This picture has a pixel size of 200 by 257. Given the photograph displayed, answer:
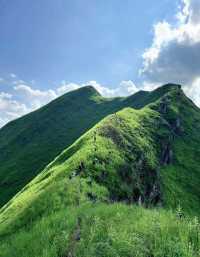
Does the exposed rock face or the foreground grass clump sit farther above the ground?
the exposed rock face

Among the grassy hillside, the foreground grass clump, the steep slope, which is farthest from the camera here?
the steep slope

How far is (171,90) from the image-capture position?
140500 millimetres

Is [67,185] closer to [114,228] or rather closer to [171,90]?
[114,228]

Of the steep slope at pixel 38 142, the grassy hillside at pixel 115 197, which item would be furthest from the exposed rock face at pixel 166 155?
the steep slope at pixel 38 142

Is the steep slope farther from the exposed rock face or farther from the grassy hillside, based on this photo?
the exposed rock face

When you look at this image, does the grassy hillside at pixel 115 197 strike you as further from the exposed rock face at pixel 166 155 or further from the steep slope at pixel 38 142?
the steep slope at pixel 38 142

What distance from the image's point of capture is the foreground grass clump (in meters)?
10.9

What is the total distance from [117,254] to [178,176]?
7897 centimetres

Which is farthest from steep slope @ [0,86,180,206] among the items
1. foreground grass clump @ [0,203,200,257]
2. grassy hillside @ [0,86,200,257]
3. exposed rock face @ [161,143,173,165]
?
foreground grass clump @ [0,203,200,257]

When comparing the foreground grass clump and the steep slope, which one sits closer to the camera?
the foreground grass clump

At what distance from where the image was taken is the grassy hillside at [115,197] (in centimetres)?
1176

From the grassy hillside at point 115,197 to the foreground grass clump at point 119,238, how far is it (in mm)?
34

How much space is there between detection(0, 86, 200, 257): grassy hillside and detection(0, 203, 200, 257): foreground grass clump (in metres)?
0.03

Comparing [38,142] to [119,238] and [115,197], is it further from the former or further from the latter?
[119,238]
